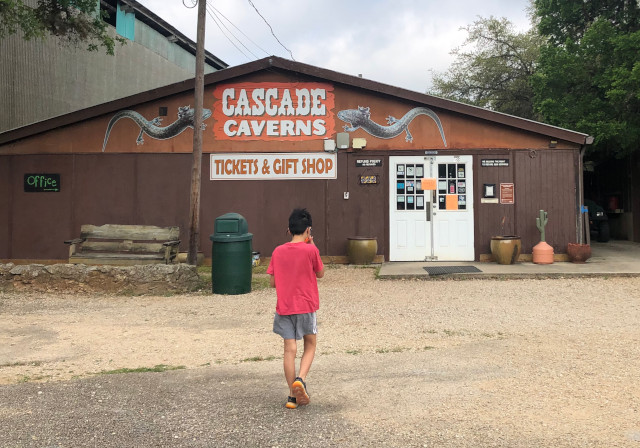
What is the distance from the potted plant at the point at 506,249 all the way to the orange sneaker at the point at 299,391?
924 centimetres

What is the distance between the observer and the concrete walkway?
1104cm

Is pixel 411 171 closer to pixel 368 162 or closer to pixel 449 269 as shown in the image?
pixel 368 162

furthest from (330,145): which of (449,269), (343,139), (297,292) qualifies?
(297,292)

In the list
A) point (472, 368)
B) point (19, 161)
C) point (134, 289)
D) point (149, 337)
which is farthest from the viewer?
point (19, 161)

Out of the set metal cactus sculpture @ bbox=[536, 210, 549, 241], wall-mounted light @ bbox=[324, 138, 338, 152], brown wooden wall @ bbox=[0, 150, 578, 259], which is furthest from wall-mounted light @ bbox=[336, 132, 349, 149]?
metal cactus sculpture @ bbox=[536, 210, 549, 241]

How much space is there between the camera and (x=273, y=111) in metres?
13.8

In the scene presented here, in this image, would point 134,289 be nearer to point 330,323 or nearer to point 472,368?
point 330,323

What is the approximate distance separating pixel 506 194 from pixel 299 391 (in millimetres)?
10386

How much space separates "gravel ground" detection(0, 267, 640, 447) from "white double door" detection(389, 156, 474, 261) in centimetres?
441

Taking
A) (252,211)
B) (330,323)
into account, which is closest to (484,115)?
(252,211)

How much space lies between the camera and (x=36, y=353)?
19.2ft

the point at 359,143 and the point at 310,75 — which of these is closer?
the point at 359,143

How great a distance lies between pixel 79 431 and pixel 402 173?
10682 millimetres

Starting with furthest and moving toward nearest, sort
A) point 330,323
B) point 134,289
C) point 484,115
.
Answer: point 484,115 < point 134,289 < point 330,323
